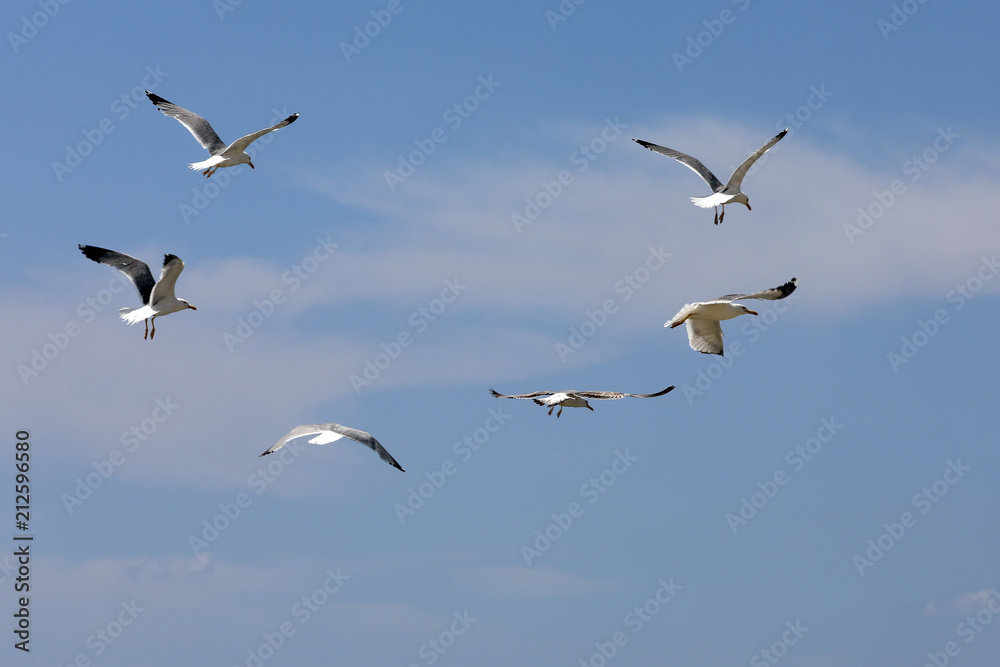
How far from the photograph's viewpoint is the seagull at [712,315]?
23141 millimetres

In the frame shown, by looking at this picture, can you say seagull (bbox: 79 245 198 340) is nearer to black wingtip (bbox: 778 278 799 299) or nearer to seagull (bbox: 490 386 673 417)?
seagull (bbox: 490 386 673 417)

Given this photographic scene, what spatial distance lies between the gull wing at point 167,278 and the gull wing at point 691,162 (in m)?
13.3

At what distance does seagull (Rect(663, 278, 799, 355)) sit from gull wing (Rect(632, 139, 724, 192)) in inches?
175

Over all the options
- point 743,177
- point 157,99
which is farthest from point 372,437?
point 157,99

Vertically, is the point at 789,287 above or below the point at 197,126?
above

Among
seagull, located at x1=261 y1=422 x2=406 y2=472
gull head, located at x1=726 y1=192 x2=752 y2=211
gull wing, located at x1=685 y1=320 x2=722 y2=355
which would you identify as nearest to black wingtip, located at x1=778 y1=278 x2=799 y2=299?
gull wing, located at x1=685 y1=320 x2=722 y2=355

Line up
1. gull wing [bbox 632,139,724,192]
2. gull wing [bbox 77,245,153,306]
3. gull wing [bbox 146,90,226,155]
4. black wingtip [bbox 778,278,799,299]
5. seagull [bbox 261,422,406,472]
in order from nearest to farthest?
1. black wingtip [bbox 778,278,799,299]
2. seagull [bbox 261,422,406,472]
3. gull wing [bbox 77,245,153,306]
4. gull wing [bbox 632,139,724,192]
5. gull wing [bbox 146,90,226,155]

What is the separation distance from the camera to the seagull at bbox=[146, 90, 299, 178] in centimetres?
2991

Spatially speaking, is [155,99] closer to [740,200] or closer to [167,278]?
[167,278]

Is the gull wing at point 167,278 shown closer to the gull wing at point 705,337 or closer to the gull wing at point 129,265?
the gull wing at point 129,265

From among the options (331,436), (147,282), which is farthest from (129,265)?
(331,436)

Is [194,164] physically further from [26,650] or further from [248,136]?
[26,650]

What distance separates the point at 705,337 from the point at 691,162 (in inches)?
240

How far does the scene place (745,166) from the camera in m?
28.6
